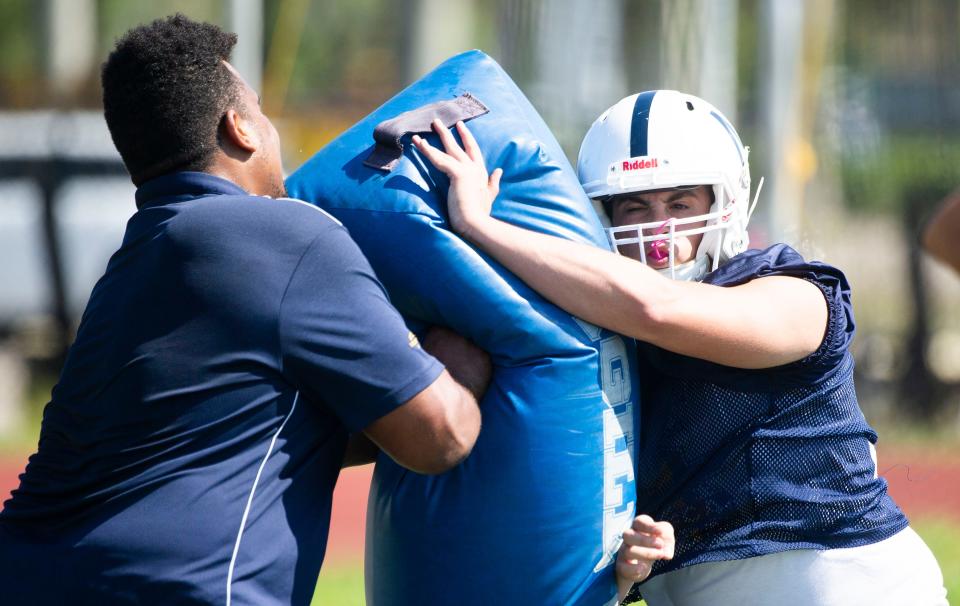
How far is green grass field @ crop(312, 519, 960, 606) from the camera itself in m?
6.01

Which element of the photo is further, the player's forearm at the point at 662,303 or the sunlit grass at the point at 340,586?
the sunlit grass at the point at 340,586

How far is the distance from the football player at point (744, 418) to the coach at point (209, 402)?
398 mm

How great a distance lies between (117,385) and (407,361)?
0.59 m

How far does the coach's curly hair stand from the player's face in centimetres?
105

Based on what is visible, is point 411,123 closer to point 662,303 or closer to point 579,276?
point 579,276

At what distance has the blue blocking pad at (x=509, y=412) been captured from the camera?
8.89ft

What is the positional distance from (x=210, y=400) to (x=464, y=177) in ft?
2.53

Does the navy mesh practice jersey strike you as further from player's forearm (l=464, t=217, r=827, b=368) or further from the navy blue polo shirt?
the navy blue polo shirt

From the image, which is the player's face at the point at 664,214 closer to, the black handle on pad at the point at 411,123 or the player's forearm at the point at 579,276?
the player's forearm at the point at 579,276

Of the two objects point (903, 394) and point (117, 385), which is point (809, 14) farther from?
point (117, 385)

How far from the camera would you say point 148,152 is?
8.58 ft

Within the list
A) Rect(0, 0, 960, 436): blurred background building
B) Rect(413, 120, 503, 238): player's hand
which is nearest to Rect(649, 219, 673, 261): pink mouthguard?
Rect(413, 120, 503, 238): player's hand

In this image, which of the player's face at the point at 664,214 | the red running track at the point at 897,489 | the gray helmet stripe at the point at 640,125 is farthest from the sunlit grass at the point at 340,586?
the gray helmet stripe at the point at 640,125

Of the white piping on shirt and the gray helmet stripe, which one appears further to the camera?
the gray helmet stripe
